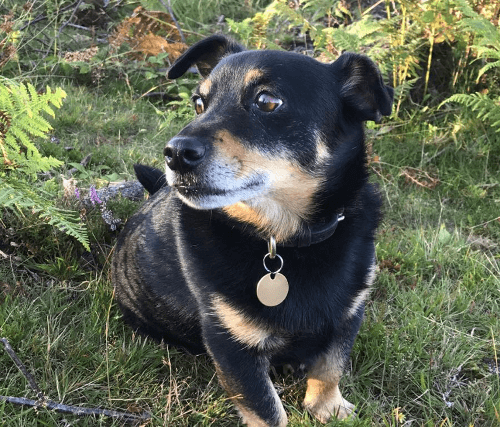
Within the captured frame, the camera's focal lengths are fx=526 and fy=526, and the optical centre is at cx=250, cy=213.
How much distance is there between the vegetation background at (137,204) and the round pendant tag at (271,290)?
0.66 metres

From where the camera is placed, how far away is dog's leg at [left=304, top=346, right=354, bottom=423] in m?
2.77

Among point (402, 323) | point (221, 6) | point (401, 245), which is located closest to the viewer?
point (402, 323)

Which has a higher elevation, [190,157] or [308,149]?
[190,157]

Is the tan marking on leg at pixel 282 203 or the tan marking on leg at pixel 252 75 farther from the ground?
the tan marking on leg at pixel 252 75

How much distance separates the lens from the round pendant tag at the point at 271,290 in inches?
97.5

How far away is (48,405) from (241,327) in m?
0.97

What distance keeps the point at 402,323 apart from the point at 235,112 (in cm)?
179

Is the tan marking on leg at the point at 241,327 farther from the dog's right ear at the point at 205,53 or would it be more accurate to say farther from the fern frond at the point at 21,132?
the dog's right ear at the point at 205,53

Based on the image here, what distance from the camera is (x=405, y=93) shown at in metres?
5.82

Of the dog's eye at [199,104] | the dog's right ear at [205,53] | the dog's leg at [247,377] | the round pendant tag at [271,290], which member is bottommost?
the dog's leg at [247,377]

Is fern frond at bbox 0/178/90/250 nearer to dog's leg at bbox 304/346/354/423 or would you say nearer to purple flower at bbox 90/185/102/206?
purple flower at bbox 90/185/102/206

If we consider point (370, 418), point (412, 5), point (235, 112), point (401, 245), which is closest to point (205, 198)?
A: point (235, 112)

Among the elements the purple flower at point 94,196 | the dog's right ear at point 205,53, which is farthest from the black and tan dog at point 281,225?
the purple flower at point 94,196

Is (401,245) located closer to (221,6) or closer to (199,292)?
(199,292)
